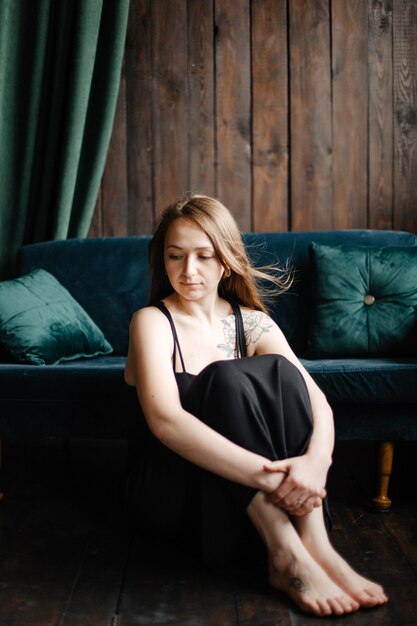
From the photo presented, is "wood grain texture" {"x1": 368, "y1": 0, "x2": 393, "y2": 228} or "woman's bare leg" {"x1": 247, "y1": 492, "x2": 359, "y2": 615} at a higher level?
"wood grain texture" {"x1": 368, "y1": 0, "x2": 393, "y2": 228}

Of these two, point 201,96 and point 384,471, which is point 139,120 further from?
point 384,471

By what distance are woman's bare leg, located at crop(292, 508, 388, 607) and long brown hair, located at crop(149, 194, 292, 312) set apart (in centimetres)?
62

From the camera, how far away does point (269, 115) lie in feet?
9.66

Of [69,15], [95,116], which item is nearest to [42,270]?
[95,116]

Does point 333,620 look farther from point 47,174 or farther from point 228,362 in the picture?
point 47,174

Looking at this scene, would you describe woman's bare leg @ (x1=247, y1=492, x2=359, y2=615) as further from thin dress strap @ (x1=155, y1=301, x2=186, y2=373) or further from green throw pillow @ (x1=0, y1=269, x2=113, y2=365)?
green throw pillow @ (x1=0, y1=269, x2=113, y2=365)

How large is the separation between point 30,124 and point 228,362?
1.87m

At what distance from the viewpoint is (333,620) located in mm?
1275

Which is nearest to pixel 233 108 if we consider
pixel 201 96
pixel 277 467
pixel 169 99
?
pixel 201 96

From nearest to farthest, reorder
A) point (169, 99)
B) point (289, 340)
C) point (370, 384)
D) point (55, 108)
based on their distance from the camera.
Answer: point (370, 384) < point (289, 340) < point (55, 108) < point (169, 99)

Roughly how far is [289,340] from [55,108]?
145 cm

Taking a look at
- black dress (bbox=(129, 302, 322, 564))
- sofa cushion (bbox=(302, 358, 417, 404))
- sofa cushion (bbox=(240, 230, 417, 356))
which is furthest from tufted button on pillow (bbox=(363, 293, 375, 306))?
black dress (bbox=(129, 302, 322, 564))

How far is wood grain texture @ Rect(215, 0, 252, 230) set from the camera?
9.53 feet

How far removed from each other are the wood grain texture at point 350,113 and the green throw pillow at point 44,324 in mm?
1311
